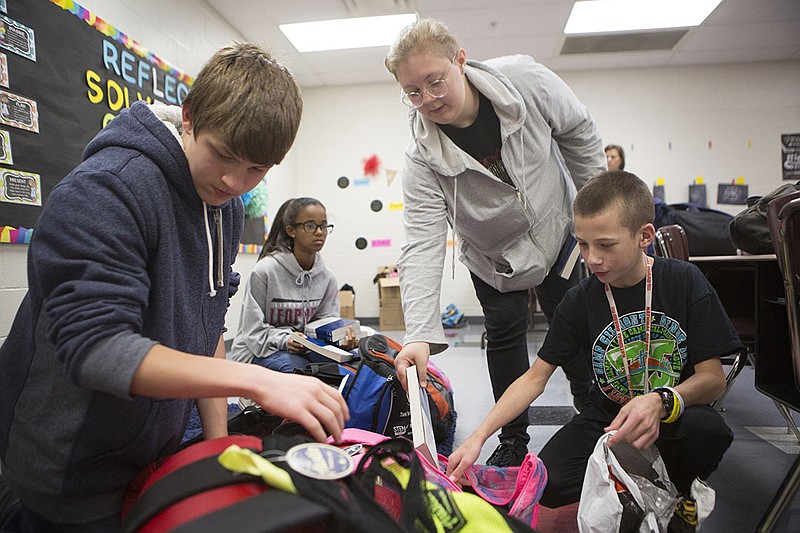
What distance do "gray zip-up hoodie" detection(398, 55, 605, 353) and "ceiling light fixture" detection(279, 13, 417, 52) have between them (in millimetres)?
3149

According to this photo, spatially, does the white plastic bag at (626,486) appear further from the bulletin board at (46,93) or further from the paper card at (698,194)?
the paper card at (698,194)

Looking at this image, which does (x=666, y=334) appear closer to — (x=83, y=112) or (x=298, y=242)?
(x=298, y=242)

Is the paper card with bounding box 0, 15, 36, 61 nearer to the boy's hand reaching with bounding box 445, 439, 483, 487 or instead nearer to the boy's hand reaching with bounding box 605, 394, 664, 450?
the boy's hand reaching with bounding box 445, 439, 483, 487

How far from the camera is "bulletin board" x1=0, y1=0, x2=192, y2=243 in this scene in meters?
2.10

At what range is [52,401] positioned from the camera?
0.75 m

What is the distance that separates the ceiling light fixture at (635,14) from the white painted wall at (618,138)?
3.41ft

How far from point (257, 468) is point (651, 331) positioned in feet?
3.25

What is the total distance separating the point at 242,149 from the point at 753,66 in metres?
6.35

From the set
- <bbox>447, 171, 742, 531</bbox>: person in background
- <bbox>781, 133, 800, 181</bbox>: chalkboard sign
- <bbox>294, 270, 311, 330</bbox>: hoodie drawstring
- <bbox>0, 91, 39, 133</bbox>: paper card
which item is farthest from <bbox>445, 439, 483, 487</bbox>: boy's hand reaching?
<bbox>781, 133, 800, 181</bbox>: chalkboard sign

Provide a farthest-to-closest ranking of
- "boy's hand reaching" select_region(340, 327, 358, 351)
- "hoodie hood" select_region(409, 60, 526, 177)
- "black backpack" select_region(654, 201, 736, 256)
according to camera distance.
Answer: "black backpack" select_region(654, 201, 736, 256) → "boy's hand reaching" select_region(340, 327, 358, 351) → "hoodie hood" select_region(409, 60, 526, 177)

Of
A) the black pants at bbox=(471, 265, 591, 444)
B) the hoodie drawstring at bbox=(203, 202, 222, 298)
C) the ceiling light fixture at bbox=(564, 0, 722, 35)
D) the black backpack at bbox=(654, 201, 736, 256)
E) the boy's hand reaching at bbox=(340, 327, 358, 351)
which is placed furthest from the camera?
the ceiling light fixture at bbox=(564, 0, 722, 35)

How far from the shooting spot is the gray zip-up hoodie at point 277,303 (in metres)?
2.26

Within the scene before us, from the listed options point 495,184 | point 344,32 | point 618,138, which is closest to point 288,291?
point 495,184

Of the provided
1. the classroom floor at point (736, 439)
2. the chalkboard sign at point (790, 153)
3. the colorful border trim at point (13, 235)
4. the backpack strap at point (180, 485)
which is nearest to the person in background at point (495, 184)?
the classroom floor at point (736, 439)
